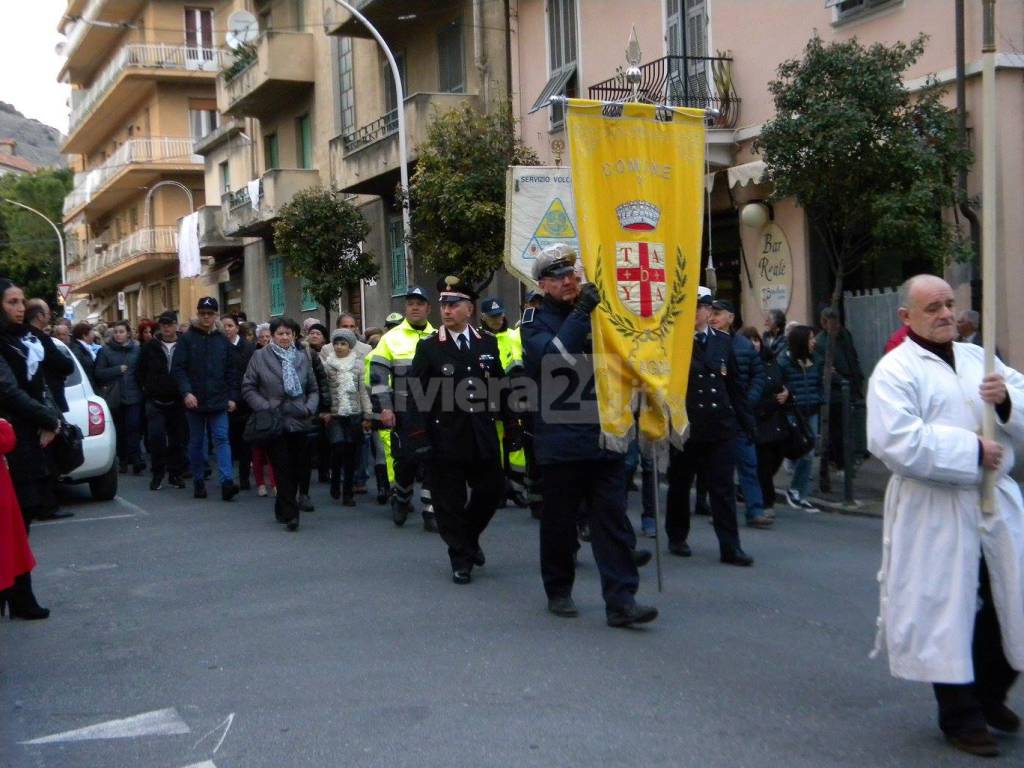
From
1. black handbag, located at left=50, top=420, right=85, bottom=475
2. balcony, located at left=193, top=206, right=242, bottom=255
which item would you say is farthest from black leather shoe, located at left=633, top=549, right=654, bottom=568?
balcony, located at left=193, top=206, right=242, bottom=255

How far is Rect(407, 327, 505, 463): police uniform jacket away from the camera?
8.28 meters

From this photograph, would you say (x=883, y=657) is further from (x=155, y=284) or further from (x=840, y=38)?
(x=155, y=284)

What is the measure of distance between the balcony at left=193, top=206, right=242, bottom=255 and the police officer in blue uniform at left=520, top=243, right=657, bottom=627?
1155 inches

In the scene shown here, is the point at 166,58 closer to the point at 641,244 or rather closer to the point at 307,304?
the point at 307,304

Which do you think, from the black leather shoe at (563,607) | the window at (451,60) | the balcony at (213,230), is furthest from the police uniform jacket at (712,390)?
the balcony at (213,230)

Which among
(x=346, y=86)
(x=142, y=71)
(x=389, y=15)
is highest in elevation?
(x=142, y=71)

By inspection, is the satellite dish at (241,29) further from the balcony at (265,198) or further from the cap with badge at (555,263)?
the cap with badge at (555,263)

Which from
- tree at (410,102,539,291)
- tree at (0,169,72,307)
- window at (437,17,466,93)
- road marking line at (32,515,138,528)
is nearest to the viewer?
road marking line at (32,515,138,528)

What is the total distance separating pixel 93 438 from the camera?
1293cm

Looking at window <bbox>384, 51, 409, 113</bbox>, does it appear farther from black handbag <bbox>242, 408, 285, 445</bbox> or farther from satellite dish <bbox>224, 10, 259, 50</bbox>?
black handbag <bbox>242, 408, 285, 445</bbox>

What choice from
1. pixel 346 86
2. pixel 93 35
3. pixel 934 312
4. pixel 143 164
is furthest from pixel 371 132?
pixel 93 35

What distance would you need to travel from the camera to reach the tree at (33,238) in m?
62.8

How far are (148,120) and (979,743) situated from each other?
4353 cm

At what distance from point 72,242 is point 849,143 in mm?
55112
